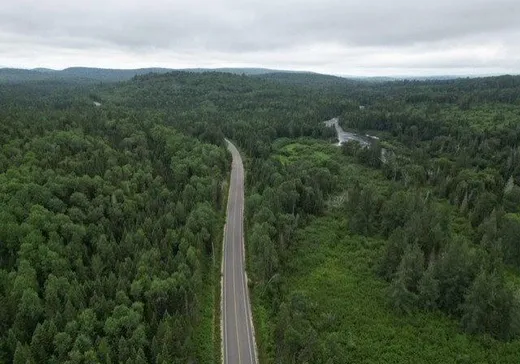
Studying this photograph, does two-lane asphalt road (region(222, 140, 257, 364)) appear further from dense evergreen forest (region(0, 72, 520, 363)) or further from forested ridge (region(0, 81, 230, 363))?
forested ridge (region(0, 81, 230, 363))

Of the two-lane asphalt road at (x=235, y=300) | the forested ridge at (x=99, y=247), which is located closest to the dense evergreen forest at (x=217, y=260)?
the forested ridge at (x=99, y=247)

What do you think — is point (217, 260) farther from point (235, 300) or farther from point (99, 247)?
point (99, 247)

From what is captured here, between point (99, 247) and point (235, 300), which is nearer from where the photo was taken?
point (235, 300)

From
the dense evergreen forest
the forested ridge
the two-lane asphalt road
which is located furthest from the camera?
the two-lane asphalt road

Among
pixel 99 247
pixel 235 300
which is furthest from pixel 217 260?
pixel 99 247

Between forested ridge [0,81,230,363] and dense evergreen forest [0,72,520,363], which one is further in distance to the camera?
dense evergreen forest [0,72,520,363]

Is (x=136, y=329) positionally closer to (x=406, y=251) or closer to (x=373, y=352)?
(x=373, y=352)

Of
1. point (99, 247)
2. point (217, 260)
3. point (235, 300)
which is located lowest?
point (235, 300)

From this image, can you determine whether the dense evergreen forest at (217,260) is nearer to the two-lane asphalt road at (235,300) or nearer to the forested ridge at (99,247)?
the forested ridge at (99,247)

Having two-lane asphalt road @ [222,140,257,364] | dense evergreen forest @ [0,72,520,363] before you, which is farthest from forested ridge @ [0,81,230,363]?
two-lane asphalt road @ [222,140,257,364]
